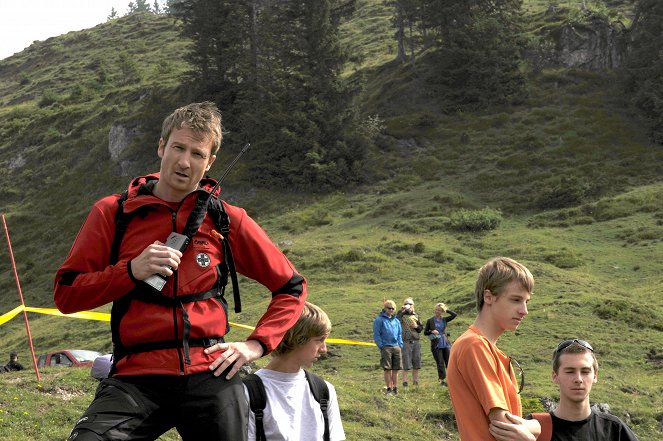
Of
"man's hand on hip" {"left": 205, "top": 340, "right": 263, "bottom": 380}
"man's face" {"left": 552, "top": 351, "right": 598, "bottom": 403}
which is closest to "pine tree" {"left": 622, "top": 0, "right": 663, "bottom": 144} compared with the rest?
"man's face" {"left": 552, "top": 351, "right": 598, "bottom": 403}

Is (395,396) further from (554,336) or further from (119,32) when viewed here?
(119,32)

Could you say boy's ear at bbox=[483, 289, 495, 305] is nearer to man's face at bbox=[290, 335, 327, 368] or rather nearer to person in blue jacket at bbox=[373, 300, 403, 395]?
man's face at bbox=[290, 335, 327, 368]

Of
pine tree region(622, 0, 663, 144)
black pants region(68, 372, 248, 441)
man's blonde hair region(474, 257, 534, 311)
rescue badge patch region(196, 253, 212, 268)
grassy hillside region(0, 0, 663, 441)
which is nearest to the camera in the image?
black pants region(68, 372, 248, 441)

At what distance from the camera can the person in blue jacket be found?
55.4 feet

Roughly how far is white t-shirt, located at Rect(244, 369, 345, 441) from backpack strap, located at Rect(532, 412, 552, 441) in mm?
1112

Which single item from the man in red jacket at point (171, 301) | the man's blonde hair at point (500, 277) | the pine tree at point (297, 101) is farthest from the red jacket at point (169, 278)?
the pine tree at point (297, 101)

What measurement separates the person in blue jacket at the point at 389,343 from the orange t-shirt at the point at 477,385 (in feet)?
39.0

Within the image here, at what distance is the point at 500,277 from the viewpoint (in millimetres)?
4973

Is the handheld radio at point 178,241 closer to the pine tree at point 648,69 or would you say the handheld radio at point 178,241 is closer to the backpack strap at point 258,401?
the backpack strap at point 258,401

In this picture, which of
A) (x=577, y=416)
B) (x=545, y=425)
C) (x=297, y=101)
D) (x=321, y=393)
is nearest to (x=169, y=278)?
(x=321, y=393)

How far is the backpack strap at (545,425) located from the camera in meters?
5.21

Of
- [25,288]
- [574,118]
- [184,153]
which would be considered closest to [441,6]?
[574,118]

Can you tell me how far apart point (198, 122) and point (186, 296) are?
32.0 inches

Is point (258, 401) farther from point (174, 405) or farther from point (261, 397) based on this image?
point (174, 405)
